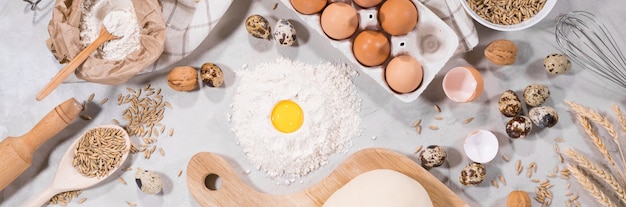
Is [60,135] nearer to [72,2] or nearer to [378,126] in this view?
[72,2]

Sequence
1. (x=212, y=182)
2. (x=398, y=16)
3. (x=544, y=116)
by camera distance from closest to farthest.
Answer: (x=398, y=16)
(x=544, y=116)
(x=212, y=182)

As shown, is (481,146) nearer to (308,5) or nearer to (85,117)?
(308,5)

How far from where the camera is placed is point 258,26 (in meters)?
1.94

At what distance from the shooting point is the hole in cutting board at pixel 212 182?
2004mm

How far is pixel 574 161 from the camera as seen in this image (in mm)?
1971

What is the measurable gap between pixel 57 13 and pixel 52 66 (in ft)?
0.62

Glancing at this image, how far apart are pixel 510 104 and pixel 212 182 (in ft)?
2.50

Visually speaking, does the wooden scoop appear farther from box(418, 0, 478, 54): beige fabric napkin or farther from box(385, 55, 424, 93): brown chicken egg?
box(418, 0, 478, 54): beige fabric napkin

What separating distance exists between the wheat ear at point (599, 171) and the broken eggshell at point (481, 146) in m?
0.18

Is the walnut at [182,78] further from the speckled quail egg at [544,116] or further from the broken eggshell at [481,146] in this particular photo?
the speckled quail egg at [544,116]

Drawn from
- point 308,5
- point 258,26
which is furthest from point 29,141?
point 308,5

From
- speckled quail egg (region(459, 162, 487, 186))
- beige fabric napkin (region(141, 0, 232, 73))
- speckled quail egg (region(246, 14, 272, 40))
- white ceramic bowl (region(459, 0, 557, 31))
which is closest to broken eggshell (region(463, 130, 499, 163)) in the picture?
speckled quail egg (region(459, 162, 487, 186))

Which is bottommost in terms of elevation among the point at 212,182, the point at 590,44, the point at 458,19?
the point at 212,182

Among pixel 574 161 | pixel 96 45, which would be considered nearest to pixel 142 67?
pixel 96 45
